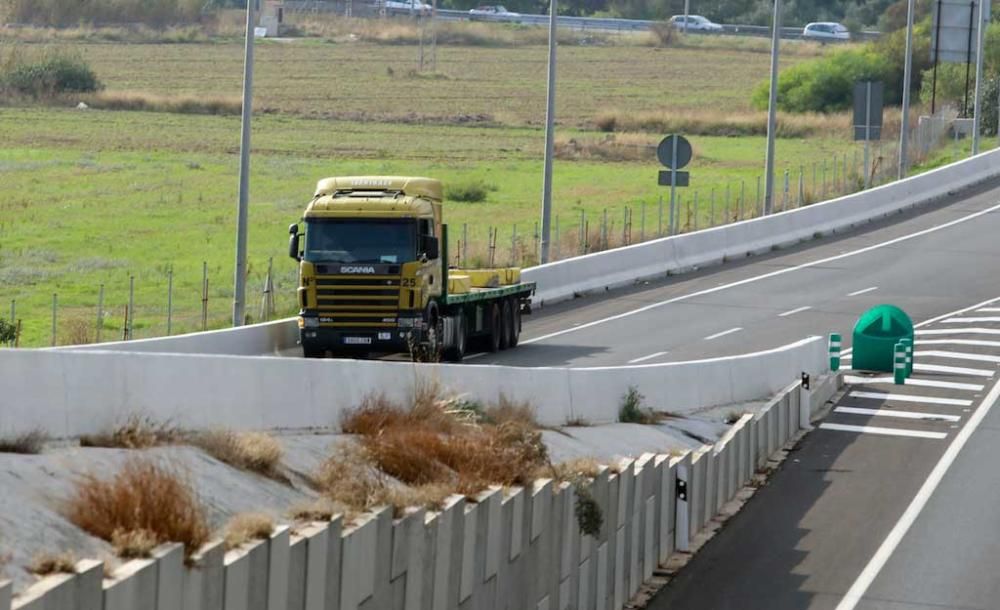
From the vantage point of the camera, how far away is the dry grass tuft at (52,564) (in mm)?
9344

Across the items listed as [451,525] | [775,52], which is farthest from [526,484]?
[775,52]

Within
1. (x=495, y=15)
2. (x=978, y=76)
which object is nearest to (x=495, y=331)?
(x=978, y=76)

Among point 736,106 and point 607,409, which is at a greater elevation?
point 736,106

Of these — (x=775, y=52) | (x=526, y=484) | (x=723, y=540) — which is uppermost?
(x=775, y=52)

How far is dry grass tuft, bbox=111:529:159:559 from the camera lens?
A: 32.7 feet

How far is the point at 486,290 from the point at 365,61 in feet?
329

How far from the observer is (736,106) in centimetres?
11156

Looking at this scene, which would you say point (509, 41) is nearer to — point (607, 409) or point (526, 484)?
point (607, 409)

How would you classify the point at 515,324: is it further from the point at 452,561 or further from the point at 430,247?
the point at 452,561

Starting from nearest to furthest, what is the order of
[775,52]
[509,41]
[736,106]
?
[775,52] → [736,106] → [509,41]

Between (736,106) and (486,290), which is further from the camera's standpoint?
(736,106)

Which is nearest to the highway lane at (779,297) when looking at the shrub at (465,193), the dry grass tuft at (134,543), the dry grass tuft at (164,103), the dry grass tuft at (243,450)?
the shrub at (465,193)

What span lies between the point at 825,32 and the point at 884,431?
135906 mm

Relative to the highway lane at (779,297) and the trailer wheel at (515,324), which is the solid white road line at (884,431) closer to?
the highway lane at (779,297)
